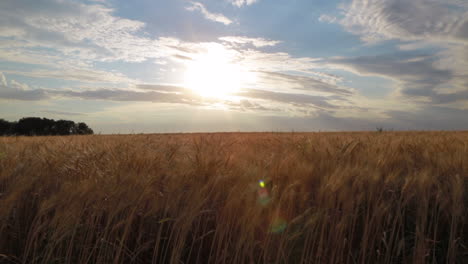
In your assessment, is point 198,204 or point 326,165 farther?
point 326,165

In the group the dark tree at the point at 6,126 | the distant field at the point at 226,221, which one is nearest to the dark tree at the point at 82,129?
the dark tree at the point at 6,126

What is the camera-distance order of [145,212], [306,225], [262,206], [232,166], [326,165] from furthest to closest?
[232,166]
[326,165]
[145,212]
[262,206]
[306,225]

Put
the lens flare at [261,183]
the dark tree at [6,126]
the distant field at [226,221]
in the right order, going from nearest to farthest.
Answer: the distant field at [226,221]
the lens flare at [261,183]
the dark tree at [6,126]

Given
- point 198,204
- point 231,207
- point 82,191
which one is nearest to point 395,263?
point 231,207

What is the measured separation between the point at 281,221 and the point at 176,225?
20.8 inches

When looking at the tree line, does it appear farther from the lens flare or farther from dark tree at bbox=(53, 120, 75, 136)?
the lens flare

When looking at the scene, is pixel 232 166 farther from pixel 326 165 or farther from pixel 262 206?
pixel 262 206

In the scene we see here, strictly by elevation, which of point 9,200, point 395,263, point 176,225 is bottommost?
point 395,263

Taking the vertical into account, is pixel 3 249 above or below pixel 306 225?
below

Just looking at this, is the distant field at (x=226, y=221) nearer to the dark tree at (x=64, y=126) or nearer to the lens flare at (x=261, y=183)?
the lens flare at (x=261, y=183)

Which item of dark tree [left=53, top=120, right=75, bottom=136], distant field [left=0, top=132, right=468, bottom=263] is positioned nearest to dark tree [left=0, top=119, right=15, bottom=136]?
dark tree [left=53, top=120, right=75, bottom=136]

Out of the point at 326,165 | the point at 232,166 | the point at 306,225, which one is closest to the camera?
the point at 306,225

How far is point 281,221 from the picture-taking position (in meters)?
1.55

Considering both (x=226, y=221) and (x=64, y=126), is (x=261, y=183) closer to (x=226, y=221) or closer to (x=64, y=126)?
(x=226, y=221)
